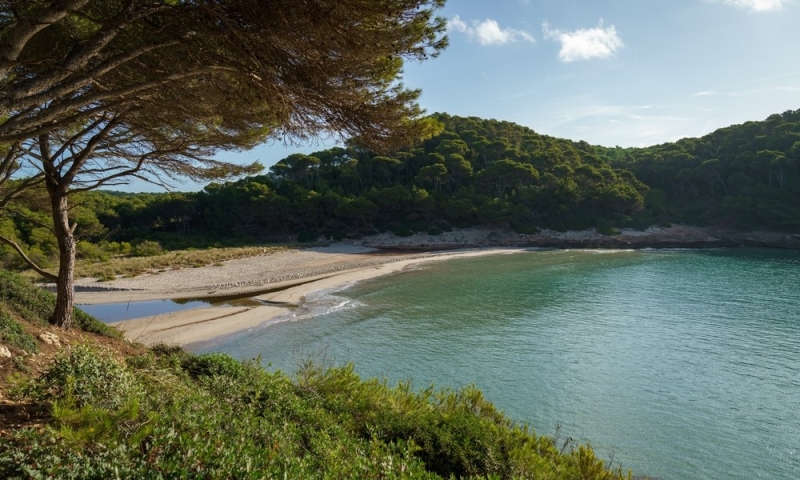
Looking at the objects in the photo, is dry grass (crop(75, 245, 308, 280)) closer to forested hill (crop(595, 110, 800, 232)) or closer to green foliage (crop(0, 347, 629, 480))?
green foliage (crop(0, 347, 629, 480))

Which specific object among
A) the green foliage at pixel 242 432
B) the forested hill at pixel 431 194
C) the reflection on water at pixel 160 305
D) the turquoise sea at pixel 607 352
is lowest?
the turquoise sea at pixel 607 352

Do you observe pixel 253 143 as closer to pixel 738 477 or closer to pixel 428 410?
pixel 428 410

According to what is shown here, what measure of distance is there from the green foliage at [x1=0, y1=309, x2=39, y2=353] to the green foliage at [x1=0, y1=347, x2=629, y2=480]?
4.42 feet

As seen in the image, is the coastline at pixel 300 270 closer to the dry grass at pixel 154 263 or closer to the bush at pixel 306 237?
the dry grass at pixel 154 263

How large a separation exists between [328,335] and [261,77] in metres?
9.86

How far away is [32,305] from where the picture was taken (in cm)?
666

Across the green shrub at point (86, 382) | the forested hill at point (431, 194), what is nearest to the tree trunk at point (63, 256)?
the green shrub at point (86, 382)

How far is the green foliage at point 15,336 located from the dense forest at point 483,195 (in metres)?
34.6

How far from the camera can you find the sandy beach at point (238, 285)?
44.8ft

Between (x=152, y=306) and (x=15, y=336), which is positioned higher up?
(x=15, y=336)

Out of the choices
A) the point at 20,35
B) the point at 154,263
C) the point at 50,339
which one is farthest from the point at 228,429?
the point at 154,263

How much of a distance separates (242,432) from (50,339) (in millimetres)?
4118

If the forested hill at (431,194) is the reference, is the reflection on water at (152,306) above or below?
below

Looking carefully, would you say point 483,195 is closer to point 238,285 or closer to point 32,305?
point 238,285
